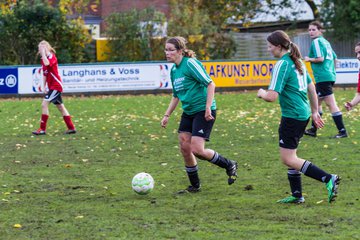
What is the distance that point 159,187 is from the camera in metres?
9.08

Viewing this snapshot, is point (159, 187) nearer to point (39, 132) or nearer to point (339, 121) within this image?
point (339, 121)

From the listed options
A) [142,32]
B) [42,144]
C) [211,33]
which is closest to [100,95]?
[142,32]

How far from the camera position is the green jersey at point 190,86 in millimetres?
8523

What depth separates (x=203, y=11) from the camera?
122 ft

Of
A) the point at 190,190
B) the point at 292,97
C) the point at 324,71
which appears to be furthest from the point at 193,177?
the point at 324,71

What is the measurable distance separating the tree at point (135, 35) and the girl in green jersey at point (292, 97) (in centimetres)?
2495

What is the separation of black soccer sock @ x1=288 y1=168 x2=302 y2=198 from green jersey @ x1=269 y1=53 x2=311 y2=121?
0.61 meters

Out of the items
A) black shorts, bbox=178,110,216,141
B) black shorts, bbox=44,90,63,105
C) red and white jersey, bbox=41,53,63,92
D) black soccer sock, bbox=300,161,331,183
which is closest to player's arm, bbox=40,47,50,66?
red and white jersey, bbox=41,53,63,92

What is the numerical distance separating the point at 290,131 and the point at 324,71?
613 cm

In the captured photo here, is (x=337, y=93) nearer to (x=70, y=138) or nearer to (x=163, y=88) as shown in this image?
(x=163, y=88)

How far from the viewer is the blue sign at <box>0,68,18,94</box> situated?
2527 centimetres

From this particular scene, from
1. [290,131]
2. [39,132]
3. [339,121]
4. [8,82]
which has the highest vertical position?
[290,131]

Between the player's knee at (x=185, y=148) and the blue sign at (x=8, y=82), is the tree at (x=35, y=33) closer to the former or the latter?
the blue sign at (x=8, y=82)

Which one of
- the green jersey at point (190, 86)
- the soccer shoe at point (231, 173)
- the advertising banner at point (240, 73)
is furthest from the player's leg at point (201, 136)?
the advertising banner at point (240, 73)
